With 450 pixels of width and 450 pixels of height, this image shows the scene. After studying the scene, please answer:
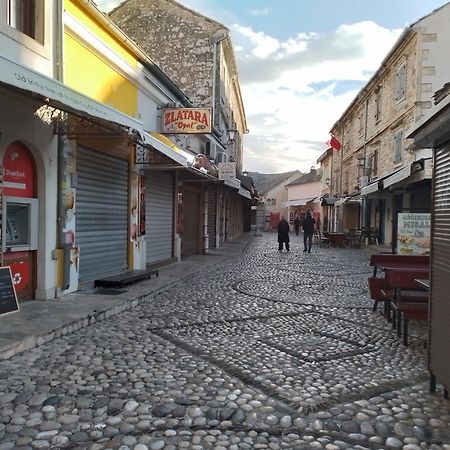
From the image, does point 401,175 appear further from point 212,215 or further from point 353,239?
point 353,239

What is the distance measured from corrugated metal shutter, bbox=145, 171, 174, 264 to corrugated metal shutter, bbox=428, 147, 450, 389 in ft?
28.2

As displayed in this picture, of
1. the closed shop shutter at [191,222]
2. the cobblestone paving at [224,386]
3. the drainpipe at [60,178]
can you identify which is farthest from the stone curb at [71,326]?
the closed shop shutter at [191,222]

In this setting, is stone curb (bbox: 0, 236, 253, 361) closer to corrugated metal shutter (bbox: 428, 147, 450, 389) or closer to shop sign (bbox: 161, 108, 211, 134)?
corrugated metal shutter (bbox: 428, 147, 450, 389)

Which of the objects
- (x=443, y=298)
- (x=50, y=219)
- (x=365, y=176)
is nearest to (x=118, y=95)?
(x=50, y=219)

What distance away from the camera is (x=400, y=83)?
19.5m

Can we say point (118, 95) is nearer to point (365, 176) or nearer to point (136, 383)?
point (136, 383)

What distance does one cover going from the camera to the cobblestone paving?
3.07m

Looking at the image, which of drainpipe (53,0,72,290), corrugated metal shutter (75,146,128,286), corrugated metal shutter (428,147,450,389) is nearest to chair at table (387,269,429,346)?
corrugated metal shutter (428,147,450,389)

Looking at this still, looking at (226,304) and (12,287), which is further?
(226,304)

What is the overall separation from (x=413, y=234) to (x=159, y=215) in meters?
6.63

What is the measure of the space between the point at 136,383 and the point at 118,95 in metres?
7.19

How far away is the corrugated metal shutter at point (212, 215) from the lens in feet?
64.3

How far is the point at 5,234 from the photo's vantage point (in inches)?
254

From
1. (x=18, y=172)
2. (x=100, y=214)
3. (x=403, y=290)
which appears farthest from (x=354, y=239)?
(x=18, y=172)
